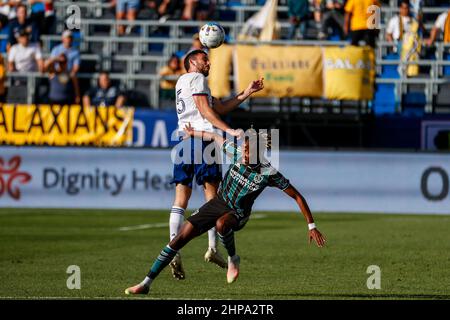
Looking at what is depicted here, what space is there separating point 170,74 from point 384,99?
15.9 ft

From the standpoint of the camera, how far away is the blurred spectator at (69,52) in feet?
90.1

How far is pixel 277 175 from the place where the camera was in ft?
40.5

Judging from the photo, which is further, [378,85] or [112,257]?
[378,85]

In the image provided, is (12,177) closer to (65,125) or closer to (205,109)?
(65,125)

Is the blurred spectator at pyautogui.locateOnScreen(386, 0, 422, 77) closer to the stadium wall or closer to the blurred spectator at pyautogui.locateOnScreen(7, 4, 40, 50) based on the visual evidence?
the stadium wall

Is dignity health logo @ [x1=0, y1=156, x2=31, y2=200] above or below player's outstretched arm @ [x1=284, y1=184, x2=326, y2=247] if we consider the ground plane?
below

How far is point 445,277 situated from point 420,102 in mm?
13428

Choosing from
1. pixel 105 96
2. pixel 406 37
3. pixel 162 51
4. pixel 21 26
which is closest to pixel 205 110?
pixel 105 96

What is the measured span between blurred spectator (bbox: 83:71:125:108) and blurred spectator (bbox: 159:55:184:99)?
2.93 ft

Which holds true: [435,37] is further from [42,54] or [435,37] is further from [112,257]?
[112,257]

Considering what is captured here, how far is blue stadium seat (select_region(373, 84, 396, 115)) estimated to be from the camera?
2759 cm

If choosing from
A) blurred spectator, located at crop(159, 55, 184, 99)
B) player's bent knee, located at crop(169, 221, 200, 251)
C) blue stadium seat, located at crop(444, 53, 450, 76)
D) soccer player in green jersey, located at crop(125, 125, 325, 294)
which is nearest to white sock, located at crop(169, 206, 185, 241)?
soccer player in green jersey, located at crop(125, 125, 325, 294)

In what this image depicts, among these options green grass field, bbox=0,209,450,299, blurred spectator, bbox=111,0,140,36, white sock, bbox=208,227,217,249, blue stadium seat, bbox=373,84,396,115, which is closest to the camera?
green grass field, bbox=0,209,450,299
